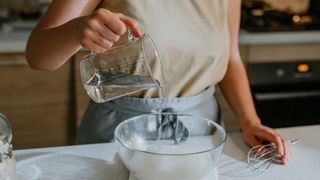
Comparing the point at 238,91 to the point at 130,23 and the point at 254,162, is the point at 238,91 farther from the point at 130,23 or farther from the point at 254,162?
the point at 130,23

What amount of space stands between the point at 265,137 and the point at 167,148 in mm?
241

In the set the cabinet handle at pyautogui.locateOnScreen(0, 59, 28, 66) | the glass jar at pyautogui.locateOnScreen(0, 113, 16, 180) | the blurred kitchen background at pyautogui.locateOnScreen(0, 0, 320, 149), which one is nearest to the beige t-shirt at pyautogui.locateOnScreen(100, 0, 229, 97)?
the glass jar at pyautogui.locateOnScreen(0, 113, 16, 180)

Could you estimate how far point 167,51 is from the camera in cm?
105

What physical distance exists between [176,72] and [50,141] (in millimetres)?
1014

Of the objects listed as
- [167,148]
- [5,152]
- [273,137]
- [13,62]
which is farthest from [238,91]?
[13,62]

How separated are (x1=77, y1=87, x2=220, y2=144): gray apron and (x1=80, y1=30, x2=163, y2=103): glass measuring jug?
19 centimetres

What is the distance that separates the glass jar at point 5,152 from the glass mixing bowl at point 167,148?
18cm

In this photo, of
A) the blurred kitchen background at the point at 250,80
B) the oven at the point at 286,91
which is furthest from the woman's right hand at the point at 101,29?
the oven at the point at 286,91

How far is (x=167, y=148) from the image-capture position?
87cm

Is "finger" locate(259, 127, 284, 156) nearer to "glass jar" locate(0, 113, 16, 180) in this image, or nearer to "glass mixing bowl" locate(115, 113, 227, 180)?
"glass mixing bowl" locate(115, 113, 227, 180)

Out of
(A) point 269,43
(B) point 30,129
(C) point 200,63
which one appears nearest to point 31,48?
(C) point 200,63

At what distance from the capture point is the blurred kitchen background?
181cm

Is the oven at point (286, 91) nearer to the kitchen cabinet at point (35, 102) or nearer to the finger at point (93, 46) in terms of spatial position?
the kitchen cabinet at point (35, 102)

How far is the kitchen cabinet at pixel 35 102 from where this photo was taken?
1787mm
